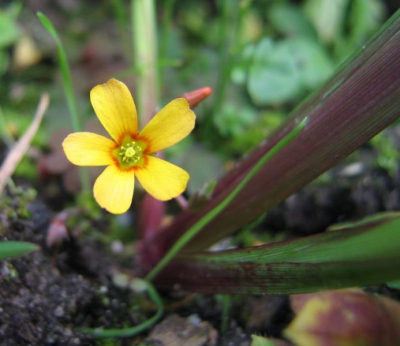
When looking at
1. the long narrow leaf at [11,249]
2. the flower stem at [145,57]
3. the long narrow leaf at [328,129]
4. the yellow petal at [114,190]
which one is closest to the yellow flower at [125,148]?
the yellow petal at [114,190]

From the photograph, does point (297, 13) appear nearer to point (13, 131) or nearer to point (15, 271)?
point (13, 131)

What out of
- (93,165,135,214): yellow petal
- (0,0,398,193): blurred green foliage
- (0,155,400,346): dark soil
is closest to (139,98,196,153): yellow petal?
(93,165,135,214): yellow petal

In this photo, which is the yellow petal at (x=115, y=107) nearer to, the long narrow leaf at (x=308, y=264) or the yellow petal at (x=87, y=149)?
the yellow petal at (x=87, y=149)

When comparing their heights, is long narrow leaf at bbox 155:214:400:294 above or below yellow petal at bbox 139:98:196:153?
below

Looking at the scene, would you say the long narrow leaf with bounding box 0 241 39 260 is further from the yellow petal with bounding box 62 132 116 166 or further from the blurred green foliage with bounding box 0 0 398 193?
the blurred green foliage with bounding box 0 0 398 193

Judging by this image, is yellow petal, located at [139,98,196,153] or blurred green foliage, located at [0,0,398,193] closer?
yellow petal, located at [139,98,196,153]

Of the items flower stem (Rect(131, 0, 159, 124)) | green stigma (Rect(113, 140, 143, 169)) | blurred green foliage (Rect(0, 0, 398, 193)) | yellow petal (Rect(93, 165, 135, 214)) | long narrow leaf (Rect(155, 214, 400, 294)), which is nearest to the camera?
long narrow leaf (Rect(155, 214, 400, 294))
